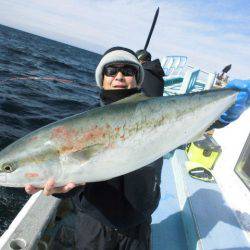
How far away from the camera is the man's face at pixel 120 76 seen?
3.24 metres

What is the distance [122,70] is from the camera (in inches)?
128

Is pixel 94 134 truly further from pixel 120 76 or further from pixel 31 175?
pixel 120 76

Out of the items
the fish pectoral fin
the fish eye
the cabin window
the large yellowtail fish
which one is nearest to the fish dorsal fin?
the large yellowtail fish

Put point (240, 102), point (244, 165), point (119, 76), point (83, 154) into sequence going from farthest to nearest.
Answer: point (244, 165) → point (119, 76) → point (240, 102) → point (83, 154)

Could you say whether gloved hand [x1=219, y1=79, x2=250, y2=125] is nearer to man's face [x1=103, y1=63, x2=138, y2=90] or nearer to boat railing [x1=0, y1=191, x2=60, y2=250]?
man's face [x1=103, y1=63, x2=138, y2=90]

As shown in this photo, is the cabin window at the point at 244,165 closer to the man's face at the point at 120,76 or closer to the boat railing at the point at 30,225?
the man's face at the point at 120,76

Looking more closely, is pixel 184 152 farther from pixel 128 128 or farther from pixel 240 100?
pixel 128 128

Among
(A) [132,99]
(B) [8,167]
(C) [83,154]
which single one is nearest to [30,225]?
(B) [8,167]

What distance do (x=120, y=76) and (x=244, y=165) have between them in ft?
10.1

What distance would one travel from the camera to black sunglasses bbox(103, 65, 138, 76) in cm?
324

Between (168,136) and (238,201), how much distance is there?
3086mm

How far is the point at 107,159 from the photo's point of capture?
2.28 m

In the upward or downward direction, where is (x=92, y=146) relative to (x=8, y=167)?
upward

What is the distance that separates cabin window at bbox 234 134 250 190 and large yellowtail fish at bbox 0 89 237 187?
10.4 feet
